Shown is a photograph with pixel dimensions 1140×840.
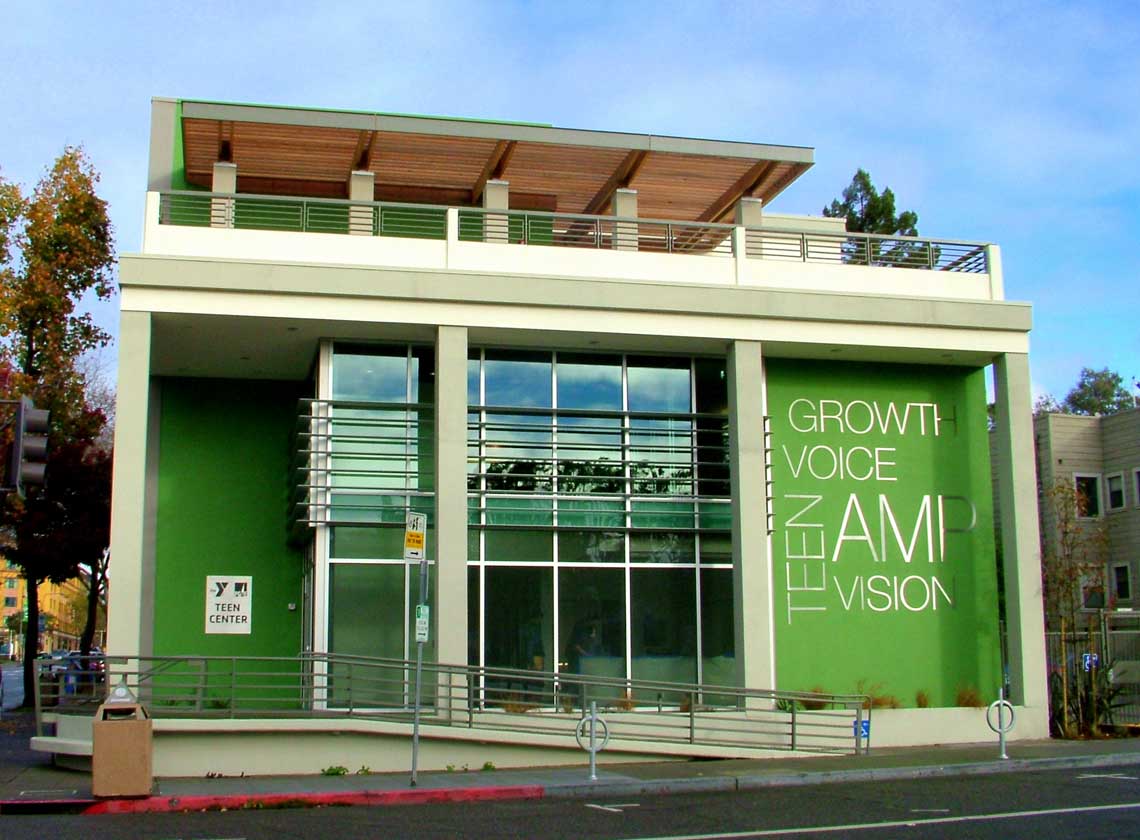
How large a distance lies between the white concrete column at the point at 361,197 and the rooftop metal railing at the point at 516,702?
7.47m

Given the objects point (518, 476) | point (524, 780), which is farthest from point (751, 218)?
point (524, 780)

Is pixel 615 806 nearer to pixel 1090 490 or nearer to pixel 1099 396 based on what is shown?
pixel 1090 490

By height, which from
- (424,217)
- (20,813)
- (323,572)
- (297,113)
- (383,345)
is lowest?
(20,813)

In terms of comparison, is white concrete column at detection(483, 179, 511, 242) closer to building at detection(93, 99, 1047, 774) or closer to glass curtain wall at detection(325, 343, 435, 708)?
building at detection(93, 99, 1047, 774)

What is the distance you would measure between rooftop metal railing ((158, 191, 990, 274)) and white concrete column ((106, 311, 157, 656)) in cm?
226

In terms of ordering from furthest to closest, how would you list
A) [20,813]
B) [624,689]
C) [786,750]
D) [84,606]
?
[84,606], [624,689], [786,750], [20,813]

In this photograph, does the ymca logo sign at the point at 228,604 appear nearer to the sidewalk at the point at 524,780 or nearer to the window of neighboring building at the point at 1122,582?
the sidewalk at the point at 524,780

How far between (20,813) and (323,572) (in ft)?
21.7

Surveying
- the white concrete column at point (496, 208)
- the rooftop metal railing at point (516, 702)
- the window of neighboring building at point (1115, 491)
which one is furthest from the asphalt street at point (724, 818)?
the window of neighboring building at point (1115, 491)

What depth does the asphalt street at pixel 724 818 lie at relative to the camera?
12.0m

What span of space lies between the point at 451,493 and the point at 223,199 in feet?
21.6

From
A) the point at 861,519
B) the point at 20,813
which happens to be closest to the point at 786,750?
the point at 861,519

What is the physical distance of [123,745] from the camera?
15023 millimetres

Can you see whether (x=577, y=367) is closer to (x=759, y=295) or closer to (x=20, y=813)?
(x=759, y=295)
